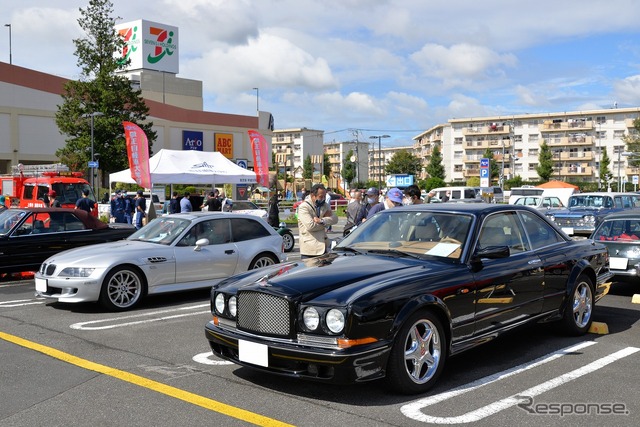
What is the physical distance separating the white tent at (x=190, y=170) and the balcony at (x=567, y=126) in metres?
81.1

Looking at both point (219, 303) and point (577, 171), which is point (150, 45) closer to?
point (577, 171)

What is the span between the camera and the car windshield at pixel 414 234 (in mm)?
5699

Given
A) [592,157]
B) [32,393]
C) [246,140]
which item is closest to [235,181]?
[32,393]

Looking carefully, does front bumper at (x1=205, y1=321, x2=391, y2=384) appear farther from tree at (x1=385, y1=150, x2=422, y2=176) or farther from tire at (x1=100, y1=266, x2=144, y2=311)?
tree at (x1=385, y1=150, x2=422, y2=176)

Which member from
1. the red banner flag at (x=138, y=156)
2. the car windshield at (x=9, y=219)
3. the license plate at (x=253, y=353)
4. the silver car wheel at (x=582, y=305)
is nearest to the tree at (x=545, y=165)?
the red banner flag at (x=138, y=156)

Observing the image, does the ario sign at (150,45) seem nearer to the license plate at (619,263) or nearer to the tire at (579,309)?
the license plate at (619,263)

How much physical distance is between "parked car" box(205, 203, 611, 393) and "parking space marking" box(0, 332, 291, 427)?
1.26 ft

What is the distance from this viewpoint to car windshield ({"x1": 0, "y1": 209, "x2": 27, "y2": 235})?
36.8 feet

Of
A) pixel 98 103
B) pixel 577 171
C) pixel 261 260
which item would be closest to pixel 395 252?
pixel 261 260

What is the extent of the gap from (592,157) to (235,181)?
8158 cm

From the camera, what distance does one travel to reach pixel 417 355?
482 centimetres

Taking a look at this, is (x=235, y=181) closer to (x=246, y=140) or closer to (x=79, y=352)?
(x=79, y=352)

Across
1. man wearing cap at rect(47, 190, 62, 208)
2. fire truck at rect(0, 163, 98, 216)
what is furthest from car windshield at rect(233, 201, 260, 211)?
man wearing cap at rect(47, 190, 62, 208)

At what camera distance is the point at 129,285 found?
8.79m
